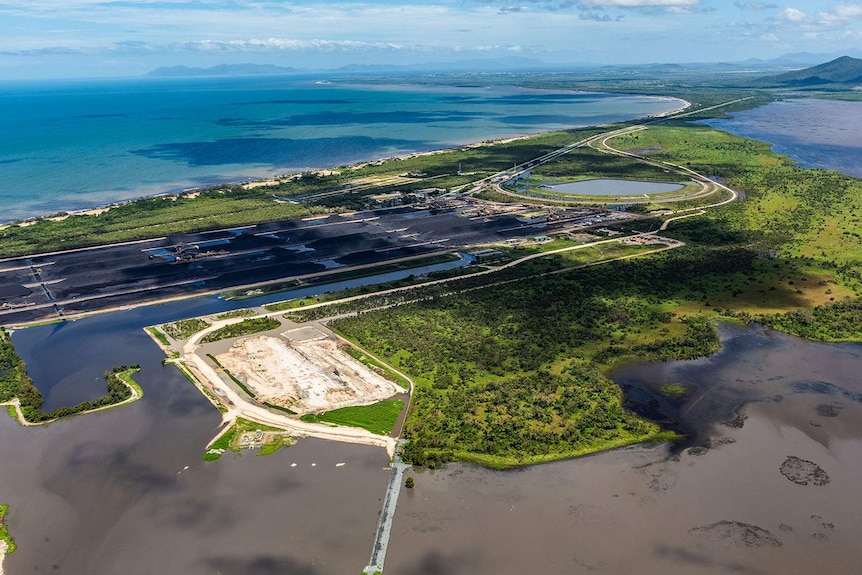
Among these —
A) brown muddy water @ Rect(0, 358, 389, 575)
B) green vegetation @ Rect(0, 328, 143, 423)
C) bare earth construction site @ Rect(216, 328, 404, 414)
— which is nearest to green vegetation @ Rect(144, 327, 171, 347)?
green vegetation @ Rect(0, 328, 143, 423)

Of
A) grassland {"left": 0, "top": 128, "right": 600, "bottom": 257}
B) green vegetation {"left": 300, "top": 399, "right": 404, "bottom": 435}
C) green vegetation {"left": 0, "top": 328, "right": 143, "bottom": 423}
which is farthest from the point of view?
grassland {"left": 0, "top": 128, "right": 600, "bottom": 257}

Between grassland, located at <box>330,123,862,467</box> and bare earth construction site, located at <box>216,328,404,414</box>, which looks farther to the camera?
bare earth construction site, located at <box>216,328,404,414</box>

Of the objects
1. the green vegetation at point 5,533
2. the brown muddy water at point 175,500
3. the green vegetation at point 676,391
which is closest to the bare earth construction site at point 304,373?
the brown muddy water at point 175,500

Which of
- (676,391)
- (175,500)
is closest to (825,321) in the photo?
(676,391)

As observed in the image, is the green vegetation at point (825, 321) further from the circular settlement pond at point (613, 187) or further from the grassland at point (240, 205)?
the grassland at point (240, 205)

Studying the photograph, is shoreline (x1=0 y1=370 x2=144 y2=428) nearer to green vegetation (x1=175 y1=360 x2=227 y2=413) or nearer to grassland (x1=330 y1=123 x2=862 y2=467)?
green vegetation (x1=175 y1=360 x2=227 y2=413)

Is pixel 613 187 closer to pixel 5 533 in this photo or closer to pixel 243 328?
pixel 243 328

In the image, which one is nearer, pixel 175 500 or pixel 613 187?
pixel 175 500

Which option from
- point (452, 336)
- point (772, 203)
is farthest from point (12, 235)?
point (772, 203)
